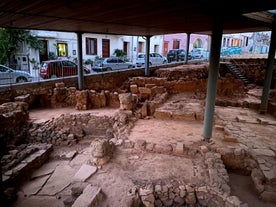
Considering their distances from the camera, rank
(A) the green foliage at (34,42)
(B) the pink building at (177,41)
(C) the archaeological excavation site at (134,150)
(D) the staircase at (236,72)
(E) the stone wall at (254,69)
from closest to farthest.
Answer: (C) the archaeological excavation site at (134,150)
(E) the stone wall at (254,69)
(D) the staircase at (236,72)
(A) the green foliage at (34,42)
(B) the pink building at (177,41)

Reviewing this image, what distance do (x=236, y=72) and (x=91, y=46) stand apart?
1394 centimetres

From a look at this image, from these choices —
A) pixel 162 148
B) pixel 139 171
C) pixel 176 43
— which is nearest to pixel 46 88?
pixel 162 148

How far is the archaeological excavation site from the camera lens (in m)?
4.33

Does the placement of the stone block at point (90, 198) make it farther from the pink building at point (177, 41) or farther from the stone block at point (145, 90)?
the pink building at point (177, 41)

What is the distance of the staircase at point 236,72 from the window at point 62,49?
46.5ft

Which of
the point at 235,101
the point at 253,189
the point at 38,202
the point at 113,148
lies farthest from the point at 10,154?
the point at 235,101

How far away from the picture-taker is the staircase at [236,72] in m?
14.2

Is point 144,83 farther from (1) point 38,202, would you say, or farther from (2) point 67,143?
(1) point 38,202

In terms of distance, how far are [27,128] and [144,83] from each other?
622cm

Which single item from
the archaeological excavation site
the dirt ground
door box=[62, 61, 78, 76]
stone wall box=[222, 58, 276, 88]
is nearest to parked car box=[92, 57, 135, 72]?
door box=[62, 61, 78, 76]

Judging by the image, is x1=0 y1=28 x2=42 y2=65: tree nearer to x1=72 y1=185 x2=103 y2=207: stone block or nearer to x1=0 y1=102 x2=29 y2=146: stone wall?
x1=0 y1=102 x2=29 y2=146: stone wall

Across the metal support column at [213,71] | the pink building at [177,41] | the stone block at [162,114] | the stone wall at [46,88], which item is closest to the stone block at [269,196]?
the metal support column at [213,71]

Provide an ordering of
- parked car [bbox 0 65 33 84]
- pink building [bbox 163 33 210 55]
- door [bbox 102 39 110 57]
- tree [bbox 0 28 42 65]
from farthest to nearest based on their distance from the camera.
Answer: pink building [bbox 163 33 210 55] → door [bbox 102 39 110 57] → tree [bbox 0 28 42 65] → parked car [bbox 0 65 33 84]

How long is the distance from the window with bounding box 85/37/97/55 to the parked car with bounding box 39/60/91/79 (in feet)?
28.0
